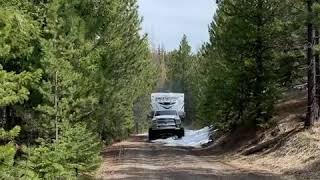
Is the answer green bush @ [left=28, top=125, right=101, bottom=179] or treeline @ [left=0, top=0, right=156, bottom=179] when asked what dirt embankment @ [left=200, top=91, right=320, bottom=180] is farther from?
treeline @ [left=0, top=0, right=156, bottom=179]

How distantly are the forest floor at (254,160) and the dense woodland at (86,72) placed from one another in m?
1.14

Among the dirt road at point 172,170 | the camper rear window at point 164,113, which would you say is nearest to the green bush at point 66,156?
the dirt road at point 172,170

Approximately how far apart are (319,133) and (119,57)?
1408 cm

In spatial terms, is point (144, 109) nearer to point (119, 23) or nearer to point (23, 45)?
point (119, 23)

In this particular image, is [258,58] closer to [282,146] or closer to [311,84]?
[311,84]

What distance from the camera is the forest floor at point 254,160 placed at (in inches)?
711

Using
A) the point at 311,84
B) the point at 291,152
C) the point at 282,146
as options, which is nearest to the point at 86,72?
the point at 291,152

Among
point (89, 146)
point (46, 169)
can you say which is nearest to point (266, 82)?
point (89, 146)

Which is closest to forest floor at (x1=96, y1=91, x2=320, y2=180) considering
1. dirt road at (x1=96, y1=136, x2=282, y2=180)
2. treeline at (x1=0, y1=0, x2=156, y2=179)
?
dirt road at (x1=96, y1=136, x2=282, y2=180)

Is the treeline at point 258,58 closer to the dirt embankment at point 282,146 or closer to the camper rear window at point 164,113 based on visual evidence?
the dirt embankment at point 282,146

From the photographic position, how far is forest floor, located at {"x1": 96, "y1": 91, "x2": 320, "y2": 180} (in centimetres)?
1805

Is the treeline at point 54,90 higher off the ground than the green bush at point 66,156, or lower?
higher

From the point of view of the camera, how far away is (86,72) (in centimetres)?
1811

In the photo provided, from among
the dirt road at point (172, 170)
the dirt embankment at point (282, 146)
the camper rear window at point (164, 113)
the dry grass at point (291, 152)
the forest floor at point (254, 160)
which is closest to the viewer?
the dirt road at point (172, 170)
